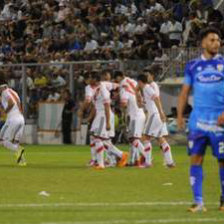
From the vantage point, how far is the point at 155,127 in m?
24.2

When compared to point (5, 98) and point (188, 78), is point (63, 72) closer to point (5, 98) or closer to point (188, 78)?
point (5, 98)

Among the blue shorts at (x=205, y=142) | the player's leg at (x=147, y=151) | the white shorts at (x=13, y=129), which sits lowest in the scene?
the player's leg at (x=147, y=151)

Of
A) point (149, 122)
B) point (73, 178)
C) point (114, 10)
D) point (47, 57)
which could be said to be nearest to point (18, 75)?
point (47, 57)

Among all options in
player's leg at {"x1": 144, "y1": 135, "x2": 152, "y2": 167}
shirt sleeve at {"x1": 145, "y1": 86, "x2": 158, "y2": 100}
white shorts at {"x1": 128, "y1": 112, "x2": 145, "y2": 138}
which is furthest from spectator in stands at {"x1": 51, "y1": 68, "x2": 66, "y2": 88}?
Answer: shirt sleeve at {"x1": 145, "y1": 86, "x2": 158, "y2": 100}

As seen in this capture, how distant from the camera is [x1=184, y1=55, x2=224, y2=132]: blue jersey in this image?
13.7 m

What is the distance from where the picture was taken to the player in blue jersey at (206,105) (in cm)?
1365

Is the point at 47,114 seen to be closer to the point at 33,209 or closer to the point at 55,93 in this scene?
the point at 55,93

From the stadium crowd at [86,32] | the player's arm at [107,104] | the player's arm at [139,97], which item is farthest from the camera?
the stadium crowd at [86,32]

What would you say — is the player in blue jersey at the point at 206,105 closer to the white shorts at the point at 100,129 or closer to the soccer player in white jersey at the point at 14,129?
the white shorts at the point at 100,129

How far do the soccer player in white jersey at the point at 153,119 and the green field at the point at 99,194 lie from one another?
37cm

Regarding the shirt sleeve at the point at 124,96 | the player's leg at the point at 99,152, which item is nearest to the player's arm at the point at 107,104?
the player's leg at the point at 99,152

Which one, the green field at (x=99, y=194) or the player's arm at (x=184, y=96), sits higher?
the player's arm at (x=184, y=96)

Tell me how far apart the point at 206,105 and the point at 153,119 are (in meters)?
10.6

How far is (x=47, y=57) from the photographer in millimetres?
42781
